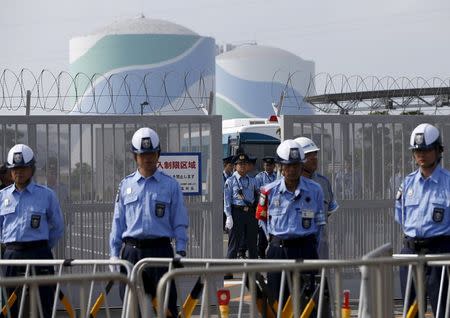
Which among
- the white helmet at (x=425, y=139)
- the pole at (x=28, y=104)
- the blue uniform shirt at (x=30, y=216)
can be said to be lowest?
the blue uniform shirt at (x=30, y=216)

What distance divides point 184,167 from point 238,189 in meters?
5.49

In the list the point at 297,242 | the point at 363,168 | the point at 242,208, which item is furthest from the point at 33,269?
the point at 242,208

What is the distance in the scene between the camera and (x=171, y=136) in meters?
14.8

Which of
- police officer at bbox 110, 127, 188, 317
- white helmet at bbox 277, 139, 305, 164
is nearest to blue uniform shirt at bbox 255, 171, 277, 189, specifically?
white helmet at bbox 277, 139, 305, 164

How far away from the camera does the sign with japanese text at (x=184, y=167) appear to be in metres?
14.7

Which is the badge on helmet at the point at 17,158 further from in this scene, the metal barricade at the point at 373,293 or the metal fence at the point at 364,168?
the metal fence at the point at 364,168

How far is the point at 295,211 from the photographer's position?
35.9ft

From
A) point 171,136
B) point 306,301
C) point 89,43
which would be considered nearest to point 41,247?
point 306,301

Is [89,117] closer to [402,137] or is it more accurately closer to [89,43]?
[402,137]

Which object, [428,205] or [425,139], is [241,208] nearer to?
[425,139]

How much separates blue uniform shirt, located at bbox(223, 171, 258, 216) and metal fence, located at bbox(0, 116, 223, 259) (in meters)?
5.26

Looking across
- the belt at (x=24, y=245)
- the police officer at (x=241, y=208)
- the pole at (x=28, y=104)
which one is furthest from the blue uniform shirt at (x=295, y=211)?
the police officer at (x=241, y=208)

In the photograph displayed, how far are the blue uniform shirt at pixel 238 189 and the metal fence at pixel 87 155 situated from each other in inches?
207

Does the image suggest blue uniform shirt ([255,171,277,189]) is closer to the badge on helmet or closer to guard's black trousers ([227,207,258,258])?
guard's black trousers ([227,207,258,258])
